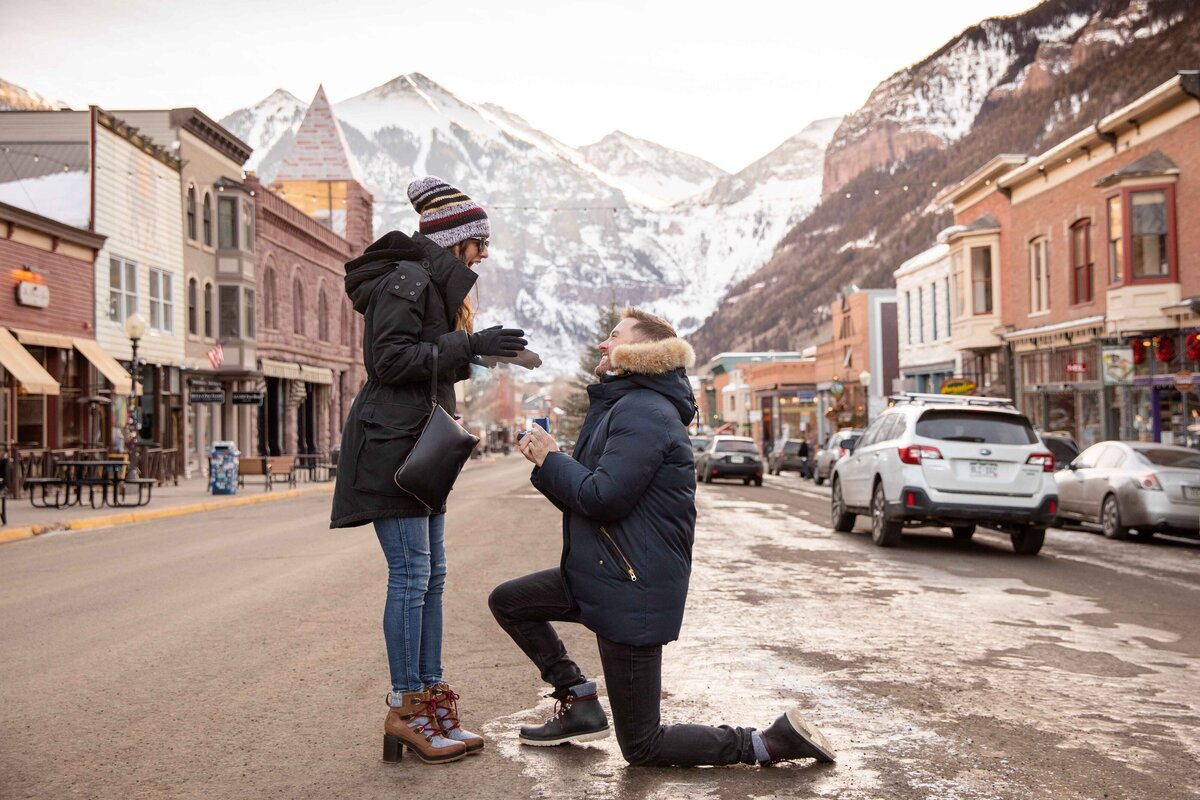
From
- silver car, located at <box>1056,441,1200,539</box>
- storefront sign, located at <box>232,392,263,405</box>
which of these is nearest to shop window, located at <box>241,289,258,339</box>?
storefront sign, located at <box>232,392,263,405</box>

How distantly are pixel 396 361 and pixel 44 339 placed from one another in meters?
26.8

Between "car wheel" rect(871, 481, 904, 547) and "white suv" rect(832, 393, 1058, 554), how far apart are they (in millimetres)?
12

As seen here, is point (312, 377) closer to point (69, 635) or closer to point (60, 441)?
point (60, 441)

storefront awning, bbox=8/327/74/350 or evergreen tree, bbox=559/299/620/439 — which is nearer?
storefront awning, bbox=8/327/74/350

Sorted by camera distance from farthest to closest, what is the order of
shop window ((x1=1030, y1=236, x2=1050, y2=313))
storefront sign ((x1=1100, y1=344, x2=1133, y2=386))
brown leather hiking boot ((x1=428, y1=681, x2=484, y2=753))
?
shop window ((x1=1030, y1=236, x2=1050, y2=313)) → storefront sign ((x1=1100, y1=344, x2=1133, y2=386)) → brown leather hiking boot ((x1=428, y1=681, x2=484, y2=753))

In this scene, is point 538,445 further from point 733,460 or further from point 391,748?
point 733,460

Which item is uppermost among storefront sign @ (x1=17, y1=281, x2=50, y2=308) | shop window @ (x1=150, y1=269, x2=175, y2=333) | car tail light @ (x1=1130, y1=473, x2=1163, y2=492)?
shop window @ (x1=150, y1=269, x2=175, y2=333)

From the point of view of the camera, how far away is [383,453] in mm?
4855

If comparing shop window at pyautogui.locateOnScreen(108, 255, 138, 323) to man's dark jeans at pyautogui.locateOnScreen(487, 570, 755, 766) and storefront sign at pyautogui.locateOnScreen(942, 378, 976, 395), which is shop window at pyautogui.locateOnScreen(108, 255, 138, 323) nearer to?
storefront sign at pyautogui.locateOnScreen(942, 378, 976, 395)

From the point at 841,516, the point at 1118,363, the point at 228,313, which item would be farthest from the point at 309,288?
the point at 841,516

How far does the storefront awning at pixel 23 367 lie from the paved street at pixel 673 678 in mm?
14018

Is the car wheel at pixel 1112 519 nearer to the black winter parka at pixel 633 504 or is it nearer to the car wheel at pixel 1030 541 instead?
the car wheel at pixel 1030 541

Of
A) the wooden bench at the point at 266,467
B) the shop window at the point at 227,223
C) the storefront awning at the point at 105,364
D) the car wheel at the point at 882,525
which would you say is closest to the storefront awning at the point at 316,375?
the shop window at the point at 227,223

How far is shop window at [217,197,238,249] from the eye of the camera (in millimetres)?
42375
